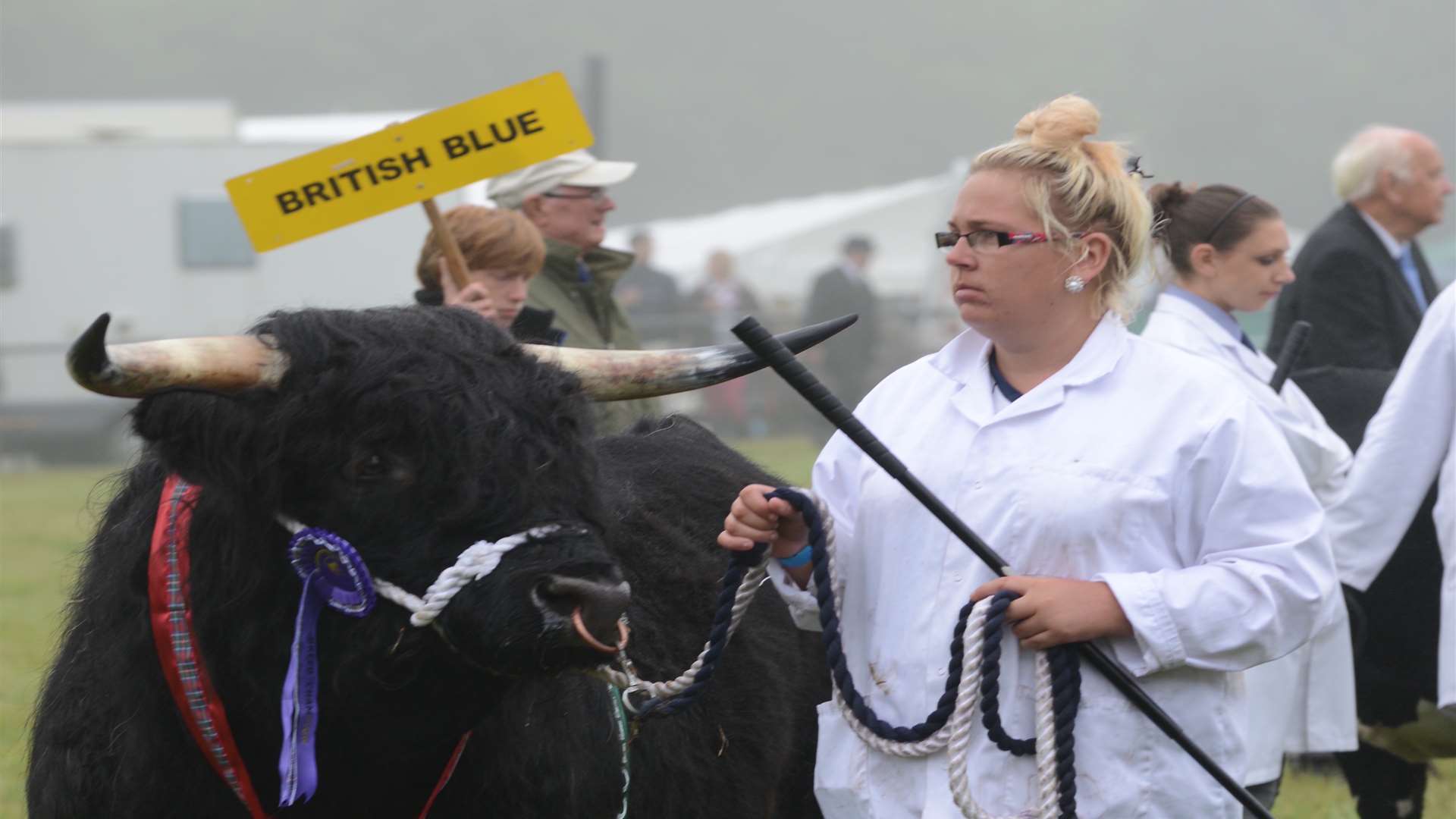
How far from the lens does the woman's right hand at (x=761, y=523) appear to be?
3309 millimetres

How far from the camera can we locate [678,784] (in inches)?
154

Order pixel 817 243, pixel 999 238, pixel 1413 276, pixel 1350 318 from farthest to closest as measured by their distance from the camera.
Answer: pixel 817 243 < pixel 1413 276 < pixel 1350 318 < pixel 999 238

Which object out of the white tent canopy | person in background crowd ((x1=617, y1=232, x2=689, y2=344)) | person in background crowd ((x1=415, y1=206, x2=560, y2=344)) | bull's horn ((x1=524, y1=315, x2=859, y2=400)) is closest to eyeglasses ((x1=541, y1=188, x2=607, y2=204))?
person in background crowd ((x1=415, y1=206, x2=560, y2=344))

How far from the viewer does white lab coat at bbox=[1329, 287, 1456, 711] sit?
4.89 meters

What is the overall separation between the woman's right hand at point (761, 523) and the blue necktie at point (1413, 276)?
12.5ft

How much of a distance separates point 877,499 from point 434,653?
860 mm

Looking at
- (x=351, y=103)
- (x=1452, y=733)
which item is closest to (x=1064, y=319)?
(x=1452, y=733)

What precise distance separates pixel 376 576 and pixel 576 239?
3.18 m

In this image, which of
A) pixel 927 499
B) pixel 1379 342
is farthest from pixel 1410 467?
pixel 927 499

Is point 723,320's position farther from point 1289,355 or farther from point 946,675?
point 946,675

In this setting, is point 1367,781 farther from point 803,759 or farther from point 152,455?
point 152,455

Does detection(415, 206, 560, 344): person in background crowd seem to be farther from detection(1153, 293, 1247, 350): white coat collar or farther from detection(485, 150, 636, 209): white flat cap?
detection(1153, 293, 1247, 350): white coat collar

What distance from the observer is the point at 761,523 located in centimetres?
332

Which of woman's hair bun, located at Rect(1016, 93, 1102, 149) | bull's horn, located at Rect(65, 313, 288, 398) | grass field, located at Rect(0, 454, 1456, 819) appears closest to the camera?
bull's horn, located at Rect(65, 313, 288, 398)
